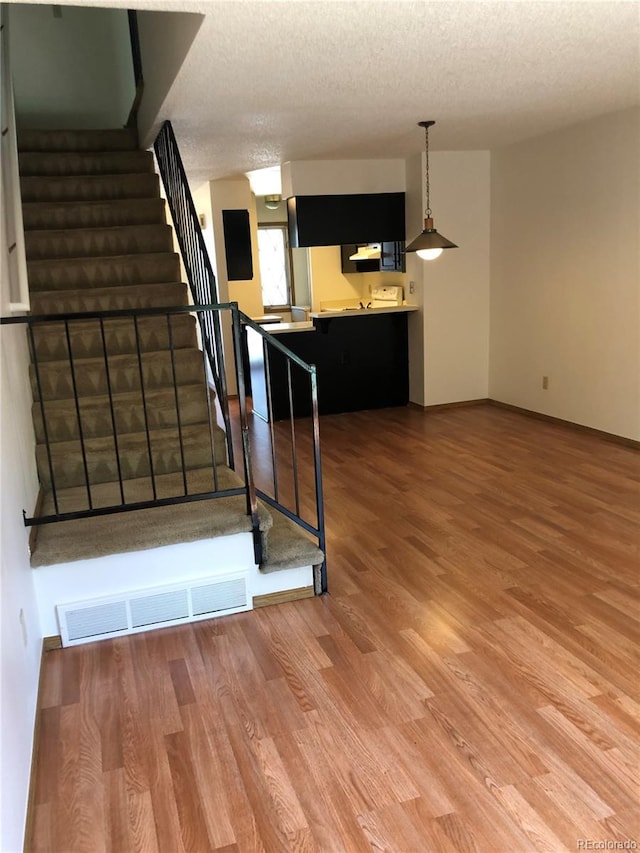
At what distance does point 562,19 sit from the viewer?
2.93 metres

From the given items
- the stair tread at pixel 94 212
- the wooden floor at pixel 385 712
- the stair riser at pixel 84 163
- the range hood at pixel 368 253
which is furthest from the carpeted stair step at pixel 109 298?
the range hood at pixel 368 253

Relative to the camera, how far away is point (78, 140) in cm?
537

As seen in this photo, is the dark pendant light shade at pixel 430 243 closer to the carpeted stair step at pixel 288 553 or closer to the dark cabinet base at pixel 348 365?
the dark cabinet base at pixel 348 365

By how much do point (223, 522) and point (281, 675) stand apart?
74 centimetres

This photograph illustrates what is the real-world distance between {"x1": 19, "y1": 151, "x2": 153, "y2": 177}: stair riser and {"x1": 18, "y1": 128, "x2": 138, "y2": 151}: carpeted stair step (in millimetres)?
123

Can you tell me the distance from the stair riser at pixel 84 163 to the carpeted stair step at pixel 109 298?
1399 mm

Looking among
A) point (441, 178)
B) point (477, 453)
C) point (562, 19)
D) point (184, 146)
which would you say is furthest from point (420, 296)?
point (562, 19)

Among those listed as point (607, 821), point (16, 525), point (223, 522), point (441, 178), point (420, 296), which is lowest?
point (607, 821)

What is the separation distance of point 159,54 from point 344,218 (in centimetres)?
306

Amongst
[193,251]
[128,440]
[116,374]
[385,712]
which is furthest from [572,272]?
[385,712]

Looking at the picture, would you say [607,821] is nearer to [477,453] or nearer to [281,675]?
[281,675]

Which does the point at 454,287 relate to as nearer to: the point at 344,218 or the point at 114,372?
the point at 344,218

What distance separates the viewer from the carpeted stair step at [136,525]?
2.83m

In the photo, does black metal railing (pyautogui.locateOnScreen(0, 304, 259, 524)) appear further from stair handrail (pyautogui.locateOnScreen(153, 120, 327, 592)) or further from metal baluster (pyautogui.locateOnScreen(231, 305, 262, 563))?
metal baluster (pyautogui.locateOnScreen(231, 305, 262, 563))
